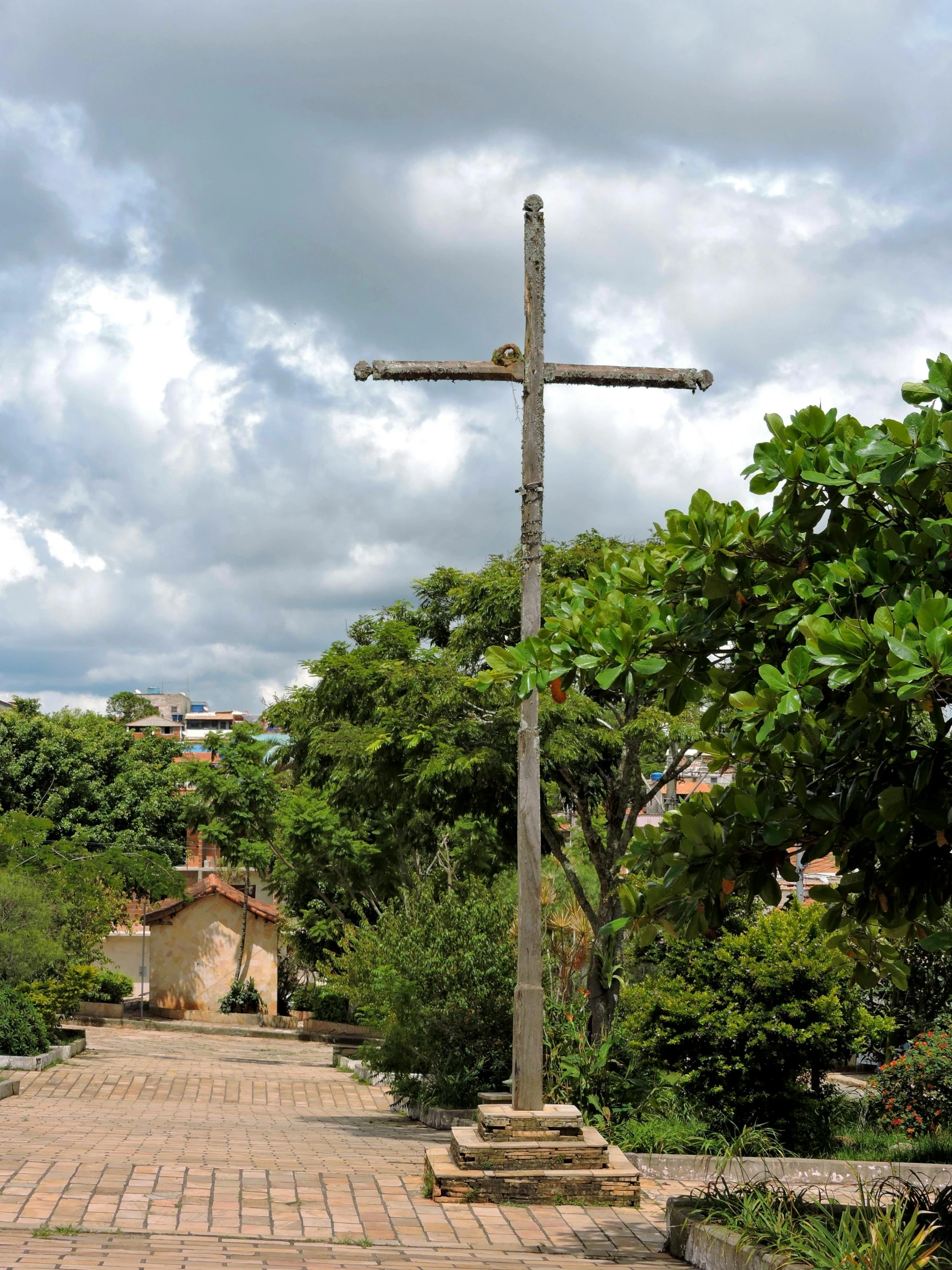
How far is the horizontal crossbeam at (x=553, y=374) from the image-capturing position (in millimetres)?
9820

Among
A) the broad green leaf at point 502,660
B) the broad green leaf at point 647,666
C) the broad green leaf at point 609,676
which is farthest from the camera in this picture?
the broad green leaf at point 502,660

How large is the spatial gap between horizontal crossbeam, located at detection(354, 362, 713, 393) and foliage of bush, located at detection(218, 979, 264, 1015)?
3123 cm

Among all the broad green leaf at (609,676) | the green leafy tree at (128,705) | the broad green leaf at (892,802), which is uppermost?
the green leafy tree at (128,705)

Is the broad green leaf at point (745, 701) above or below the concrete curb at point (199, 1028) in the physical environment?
above

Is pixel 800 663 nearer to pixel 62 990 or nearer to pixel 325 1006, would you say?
pixel 62 990

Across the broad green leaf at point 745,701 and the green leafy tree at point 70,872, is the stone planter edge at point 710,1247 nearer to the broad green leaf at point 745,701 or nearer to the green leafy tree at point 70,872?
the broad green leaf at point 745,701

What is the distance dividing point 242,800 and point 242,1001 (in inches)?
319

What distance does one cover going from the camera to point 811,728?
4.67m

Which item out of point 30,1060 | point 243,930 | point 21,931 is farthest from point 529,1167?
point 243,930

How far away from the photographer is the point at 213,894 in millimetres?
40000

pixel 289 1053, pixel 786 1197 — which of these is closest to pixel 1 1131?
pixel 786 1197

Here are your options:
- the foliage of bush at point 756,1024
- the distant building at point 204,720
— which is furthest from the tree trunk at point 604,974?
the distant building at point 204,720

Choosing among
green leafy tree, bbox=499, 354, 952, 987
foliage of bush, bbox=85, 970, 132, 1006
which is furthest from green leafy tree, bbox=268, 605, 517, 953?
foliage of bush, bbox=85, 970, 132, 1006

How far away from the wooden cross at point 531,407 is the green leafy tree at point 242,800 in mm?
24170
